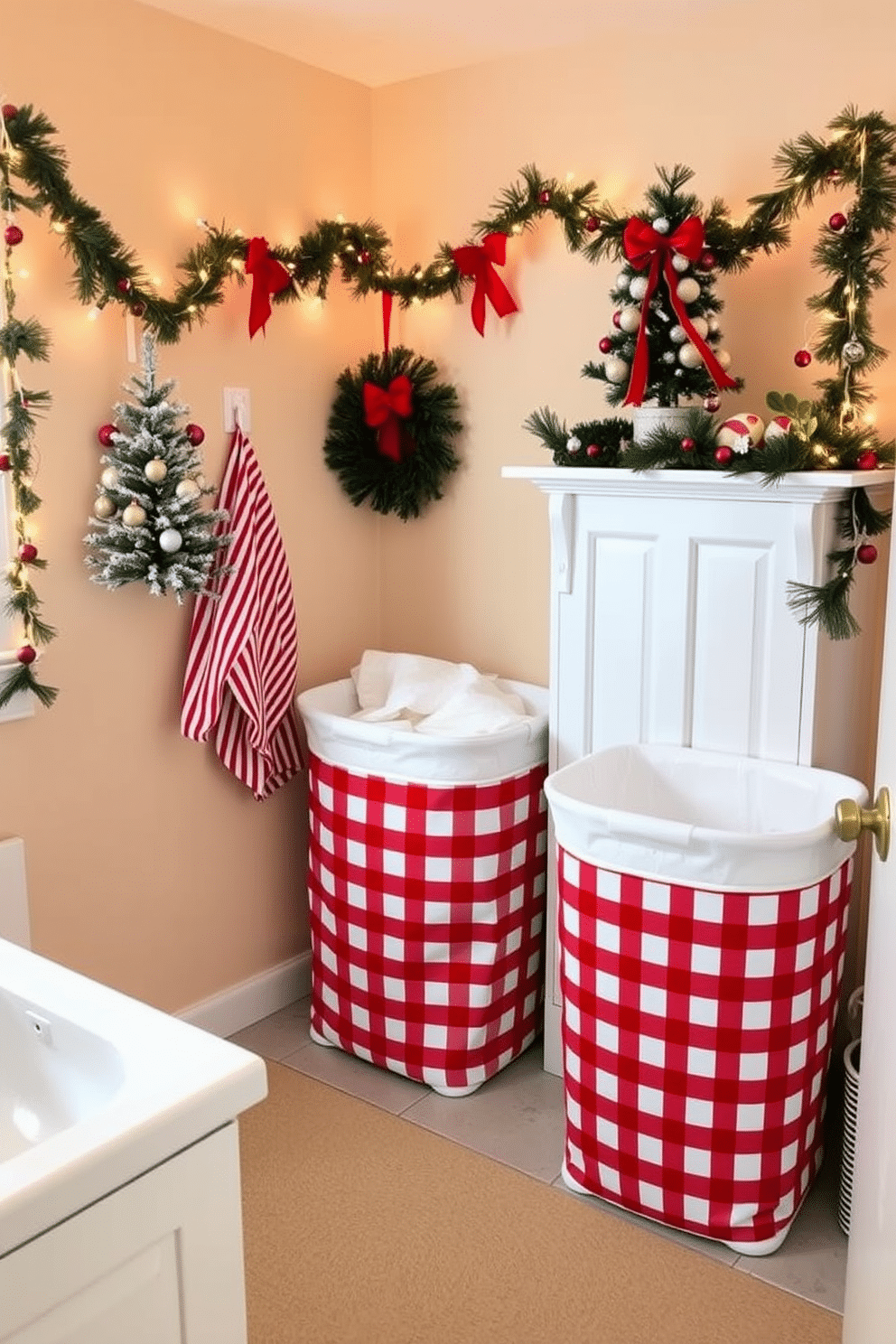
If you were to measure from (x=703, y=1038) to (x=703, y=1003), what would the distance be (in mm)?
67

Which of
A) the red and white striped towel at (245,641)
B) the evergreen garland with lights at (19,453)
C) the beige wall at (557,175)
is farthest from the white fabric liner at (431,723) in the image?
the evergreen garland with lights at (19,453)

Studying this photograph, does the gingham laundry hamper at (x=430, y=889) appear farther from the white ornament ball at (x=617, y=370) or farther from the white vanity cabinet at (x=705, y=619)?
the white ornament ball at (x=617, y=370)

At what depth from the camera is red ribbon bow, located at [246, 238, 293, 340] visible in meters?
2.76

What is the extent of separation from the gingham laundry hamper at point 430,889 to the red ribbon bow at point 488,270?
38.5 inches

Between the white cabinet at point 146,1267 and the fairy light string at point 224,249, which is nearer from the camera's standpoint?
the white cabinet at point 146,1267

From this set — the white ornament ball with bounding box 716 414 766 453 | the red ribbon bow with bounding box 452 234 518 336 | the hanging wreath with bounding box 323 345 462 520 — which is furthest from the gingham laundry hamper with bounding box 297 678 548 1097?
the red ribbon bow with bounding box 452 234 518 336

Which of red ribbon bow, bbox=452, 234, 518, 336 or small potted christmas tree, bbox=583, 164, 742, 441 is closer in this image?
small potted christmas tree, bbox=583, 164, 742, 441

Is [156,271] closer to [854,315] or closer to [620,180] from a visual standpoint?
[620,180]

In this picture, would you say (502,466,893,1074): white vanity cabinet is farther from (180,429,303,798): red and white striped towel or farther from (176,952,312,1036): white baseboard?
(176,952,312,1036): white baseboard

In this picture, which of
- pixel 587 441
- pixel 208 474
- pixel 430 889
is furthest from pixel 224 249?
Result: pixel 430 889

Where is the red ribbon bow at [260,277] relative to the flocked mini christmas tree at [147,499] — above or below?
above

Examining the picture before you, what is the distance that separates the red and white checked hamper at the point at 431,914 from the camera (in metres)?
2.66

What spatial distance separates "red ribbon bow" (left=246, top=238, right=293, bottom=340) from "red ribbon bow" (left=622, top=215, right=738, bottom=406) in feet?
2.65

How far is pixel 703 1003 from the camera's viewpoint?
2.19 m
